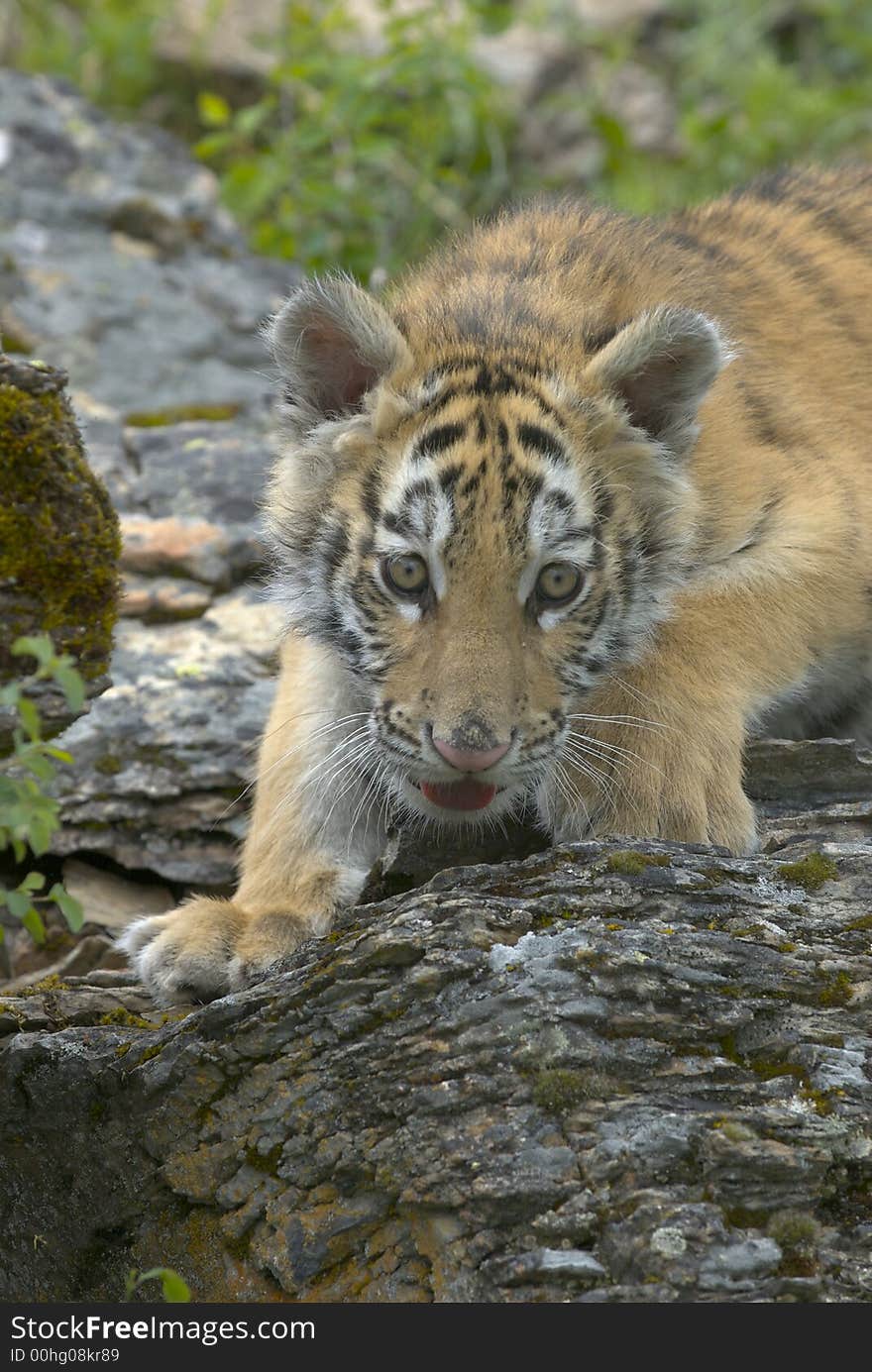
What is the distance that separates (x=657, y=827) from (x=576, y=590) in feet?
2.11

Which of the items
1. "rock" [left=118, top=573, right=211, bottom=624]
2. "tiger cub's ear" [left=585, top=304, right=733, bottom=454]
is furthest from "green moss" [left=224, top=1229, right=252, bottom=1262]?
"rock" [left=118, top=573, right=211, bottom=624]

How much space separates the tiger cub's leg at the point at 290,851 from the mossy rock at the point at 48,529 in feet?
2.68

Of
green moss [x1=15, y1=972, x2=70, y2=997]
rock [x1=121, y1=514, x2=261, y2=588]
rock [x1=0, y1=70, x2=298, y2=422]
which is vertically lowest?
green moss [x1=15, y1=972, x2=70, y2=997]

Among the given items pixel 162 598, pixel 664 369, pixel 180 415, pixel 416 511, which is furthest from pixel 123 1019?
pixel 180 415

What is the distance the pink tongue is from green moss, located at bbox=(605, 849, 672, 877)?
42 cm

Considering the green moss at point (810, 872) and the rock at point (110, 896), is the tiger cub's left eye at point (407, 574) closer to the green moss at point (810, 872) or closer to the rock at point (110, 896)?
the green moss at point (810, 872)

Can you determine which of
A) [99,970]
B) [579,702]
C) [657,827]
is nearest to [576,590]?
[579,702]

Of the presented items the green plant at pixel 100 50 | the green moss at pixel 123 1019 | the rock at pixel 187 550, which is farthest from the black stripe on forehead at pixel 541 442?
the green plant at pixel 100 50

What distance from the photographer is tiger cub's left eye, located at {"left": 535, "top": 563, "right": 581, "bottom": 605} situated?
4.00 m

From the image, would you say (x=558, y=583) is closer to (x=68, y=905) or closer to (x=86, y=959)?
(x=68, y=905)

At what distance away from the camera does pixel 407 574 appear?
159 inches

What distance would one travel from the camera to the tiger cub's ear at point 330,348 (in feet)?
14.0

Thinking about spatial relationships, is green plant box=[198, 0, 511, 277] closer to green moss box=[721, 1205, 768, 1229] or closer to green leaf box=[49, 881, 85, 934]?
green leaf box=[49, 881, 85, 934]

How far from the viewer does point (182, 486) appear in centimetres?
659
